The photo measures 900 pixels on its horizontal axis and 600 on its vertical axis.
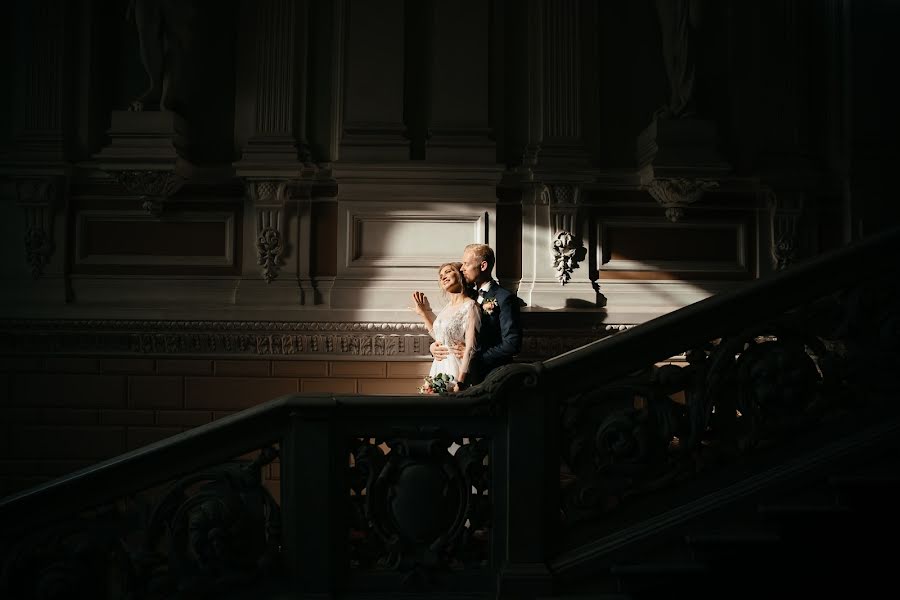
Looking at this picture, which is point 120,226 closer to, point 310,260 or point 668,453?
point 310,260

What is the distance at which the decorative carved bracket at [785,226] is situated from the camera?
6910 mm

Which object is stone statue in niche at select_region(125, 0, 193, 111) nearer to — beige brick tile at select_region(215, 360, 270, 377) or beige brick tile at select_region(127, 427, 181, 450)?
beige brick tile at select_region(215, 360, 270, 377)

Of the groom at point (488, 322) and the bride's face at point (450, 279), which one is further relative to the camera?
the bride's face at point (450, 279)

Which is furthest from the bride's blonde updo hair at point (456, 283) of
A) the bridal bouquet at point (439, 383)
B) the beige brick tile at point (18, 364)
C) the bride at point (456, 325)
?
the beige brick tile at point (18, 364)

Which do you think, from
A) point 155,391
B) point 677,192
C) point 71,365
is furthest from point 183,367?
point 677,192

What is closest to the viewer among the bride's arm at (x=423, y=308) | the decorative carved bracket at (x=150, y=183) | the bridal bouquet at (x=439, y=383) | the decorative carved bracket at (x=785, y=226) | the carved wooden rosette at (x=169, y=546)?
the carved wooden rosette at (x=169, y=546)

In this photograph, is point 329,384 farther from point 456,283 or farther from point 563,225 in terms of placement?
point 563,225

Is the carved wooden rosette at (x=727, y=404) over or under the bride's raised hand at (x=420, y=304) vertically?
under

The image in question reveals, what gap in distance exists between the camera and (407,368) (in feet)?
21.9

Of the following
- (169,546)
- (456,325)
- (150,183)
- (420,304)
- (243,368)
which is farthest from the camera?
(243,368)

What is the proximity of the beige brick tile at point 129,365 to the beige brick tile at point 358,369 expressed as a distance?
1525mm

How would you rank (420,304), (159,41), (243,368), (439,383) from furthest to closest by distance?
(159,41), (243,368), (420,304), (439,383)

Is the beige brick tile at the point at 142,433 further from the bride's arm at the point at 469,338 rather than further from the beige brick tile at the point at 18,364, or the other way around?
the bride's arm at the point at 469,338

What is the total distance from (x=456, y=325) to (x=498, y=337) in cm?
29
